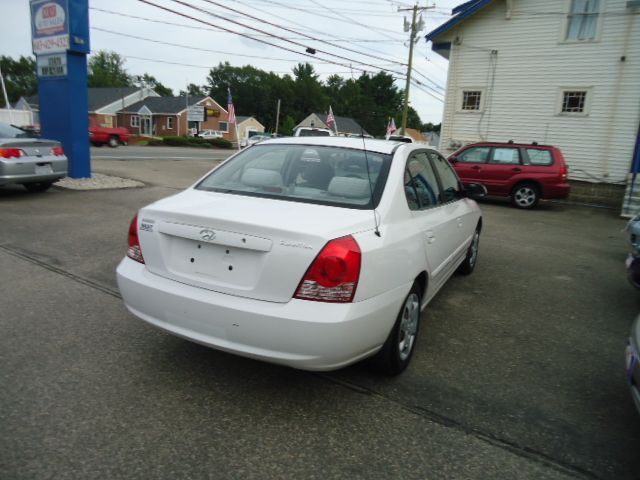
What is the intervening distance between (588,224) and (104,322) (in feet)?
35.0

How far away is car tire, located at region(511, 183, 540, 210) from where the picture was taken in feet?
40.2

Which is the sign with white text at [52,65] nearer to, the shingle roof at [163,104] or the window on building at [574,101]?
the window on building at [574,101]

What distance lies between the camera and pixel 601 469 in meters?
2.33

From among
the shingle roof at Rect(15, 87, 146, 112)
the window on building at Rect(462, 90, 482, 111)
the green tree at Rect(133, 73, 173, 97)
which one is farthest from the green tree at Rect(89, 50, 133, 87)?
the window on building at Rect(462, 90, 482, 111)

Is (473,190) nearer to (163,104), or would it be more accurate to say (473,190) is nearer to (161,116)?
(161,116)

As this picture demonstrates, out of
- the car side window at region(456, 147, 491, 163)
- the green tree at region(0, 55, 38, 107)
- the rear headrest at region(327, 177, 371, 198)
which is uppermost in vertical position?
the green tree at region(0, 55, 38, 107)

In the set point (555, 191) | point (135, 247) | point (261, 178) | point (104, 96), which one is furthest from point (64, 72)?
point (104, 96)

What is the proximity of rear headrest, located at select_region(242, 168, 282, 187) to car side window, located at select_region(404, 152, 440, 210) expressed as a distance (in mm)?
916

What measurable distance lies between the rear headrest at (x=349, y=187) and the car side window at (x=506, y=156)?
34.6 ft

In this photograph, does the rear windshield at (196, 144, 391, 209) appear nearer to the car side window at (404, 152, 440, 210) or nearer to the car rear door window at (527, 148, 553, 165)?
the car side window at (404, 152, 440, 210)

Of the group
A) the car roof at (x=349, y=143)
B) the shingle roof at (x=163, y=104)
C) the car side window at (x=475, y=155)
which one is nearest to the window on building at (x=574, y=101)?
the car side window at (x=475, y=155)

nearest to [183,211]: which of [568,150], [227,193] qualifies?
[227,193]

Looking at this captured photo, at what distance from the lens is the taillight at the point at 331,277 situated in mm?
2416

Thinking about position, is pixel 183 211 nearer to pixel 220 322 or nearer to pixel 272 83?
pixel 220 322
